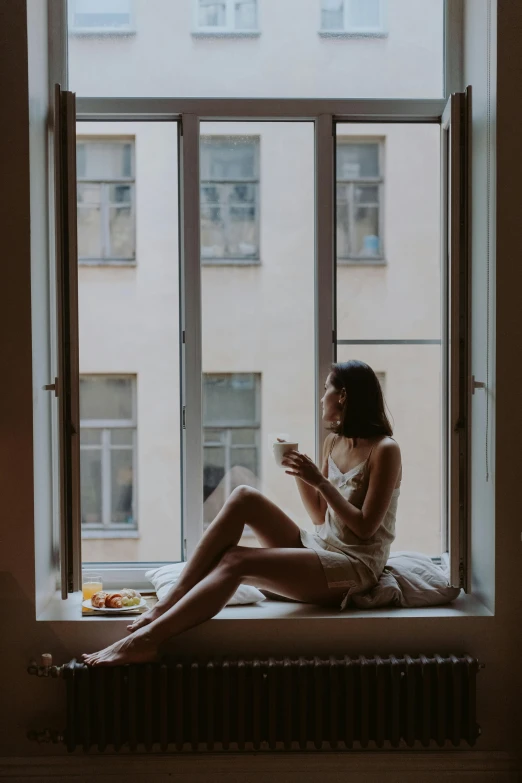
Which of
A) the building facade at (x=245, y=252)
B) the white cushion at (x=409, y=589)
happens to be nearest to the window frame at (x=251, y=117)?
the building facade at (x=245, y=252)

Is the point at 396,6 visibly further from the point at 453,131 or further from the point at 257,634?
the point at 257,634

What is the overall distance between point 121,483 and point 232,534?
1.66ft

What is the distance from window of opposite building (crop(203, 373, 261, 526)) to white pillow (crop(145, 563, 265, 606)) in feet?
0.77

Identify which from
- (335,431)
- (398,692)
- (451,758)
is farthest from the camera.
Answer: (335,431)

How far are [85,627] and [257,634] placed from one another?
0.53 meters

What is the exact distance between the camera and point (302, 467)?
7.48ft

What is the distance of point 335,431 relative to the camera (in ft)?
8.07

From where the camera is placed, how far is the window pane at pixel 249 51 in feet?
8.27

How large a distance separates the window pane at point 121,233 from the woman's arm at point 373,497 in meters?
1.05

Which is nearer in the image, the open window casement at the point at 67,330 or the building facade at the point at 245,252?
the open window casement at the point at 67,330

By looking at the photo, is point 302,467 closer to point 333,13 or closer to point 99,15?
point 333,13

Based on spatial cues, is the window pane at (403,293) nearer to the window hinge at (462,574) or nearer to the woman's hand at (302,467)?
the window hinge at (462,574)

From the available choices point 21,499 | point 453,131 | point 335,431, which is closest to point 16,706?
point 21,499

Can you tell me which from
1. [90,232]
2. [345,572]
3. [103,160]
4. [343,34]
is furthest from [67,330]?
[343,34]
